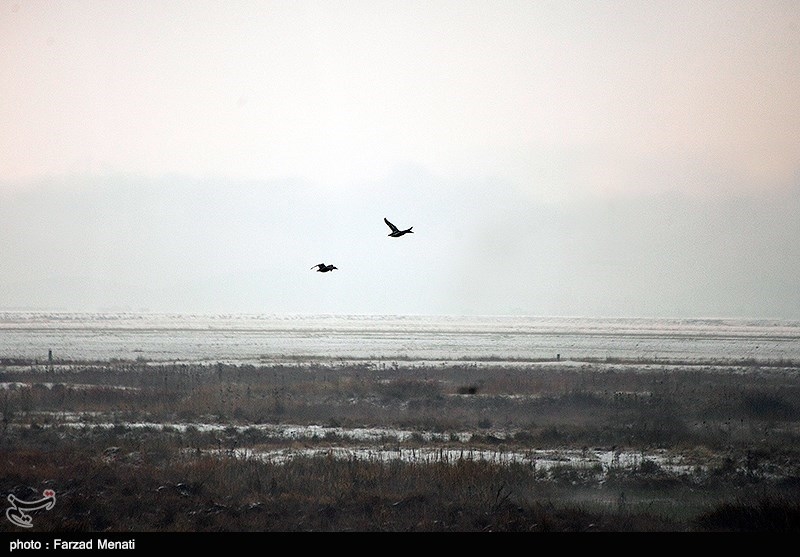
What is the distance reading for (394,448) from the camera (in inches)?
991

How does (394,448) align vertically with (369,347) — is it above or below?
above

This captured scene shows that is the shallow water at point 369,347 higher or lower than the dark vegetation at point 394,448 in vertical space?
lower

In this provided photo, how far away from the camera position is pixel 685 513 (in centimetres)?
1928

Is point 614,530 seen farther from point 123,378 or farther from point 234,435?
point 123,378

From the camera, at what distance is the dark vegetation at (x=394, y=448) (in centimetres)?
1844

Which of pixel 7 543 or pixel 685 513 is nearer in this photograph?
pixel 7 543

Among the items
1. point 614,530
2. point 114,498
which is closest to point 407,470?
point 614,530

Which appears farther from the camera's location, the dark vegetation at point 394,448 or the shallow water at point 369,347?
the shallow water at point 369,347

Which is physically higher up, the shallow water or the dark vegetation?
the dark vegetation

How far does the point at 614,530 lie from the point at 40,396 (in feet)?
85.2

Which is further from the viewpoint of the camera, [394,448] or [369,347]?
[369,347]

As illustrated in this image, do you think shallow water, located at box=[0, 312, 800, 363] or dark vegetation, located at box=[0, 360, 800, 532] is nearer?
dark vegetation, located at box=[0, 360, 800, 532]

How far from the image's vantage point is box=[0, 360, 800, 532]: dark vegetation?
18.4 meters

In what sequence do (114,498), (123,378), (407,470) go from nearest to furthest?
(114,498)
(407,470)
(123,378)
